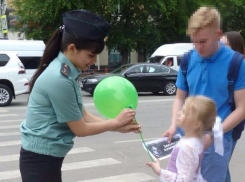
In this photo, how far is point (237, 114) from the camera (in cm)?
265

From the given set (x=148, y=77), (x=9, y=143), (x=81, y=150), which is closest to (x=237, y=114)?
(x=81, y=150)

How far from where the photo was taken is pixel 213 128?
8.25ft

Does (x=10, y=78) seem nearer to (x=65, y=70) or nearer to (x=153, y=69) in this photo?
(x=153, y=69)

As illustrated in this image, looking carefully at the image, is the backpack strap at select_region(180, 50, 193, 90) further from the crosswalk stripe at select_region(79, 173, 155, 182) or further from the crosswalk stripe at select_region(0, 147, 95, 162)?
the crosswalk stripe at select_region(0, 147, 95, 162)

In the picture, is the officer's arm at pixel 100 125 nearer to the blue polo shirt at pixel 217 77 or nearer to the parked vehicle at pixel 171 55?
the blue polo shirt at pixel 217 77

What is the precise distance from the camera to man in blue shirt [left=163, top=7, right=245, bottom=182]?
2564 millimetres

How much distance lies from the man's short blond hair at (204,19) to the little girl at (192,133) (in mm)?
471

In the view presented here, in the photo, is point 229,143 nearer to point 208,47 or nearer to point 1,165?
point 208,47

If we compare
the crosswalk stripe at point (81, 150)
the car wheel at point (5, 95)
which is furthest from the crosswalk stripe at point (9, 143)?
the car wheel at point (5, 95)

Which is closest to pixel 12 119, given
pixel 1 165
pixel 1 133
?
pixel 1 133

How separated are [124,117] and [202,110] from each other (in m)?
0.46

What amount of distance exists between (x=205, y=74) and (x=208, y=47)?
19 cm

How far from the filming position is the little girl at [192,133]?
2369 mm

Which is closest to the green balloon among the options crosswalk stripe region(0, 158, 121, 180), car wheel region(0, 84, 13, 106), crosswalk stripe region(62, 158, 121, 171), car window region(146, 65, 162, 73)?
crosswalk stripe region(0, 158, 121, 180)
